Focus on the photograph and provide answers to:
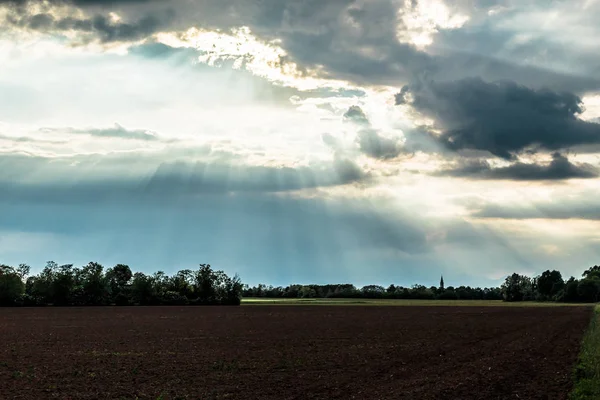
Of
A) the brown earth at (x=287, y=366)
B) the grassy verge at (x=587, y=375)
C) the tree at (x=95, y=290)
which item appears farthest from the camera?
the tree at (x=95, y=290)

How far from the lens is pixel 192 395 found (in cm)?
2341

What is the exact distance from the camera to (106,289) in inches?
6117

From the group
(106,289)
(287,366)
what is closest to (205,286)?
(106,289)

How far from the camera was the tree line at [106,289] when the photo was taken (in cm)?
14550

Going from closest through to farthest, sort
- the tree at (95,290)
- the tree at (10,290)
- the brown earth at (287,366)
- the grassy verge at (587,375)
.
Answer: the grassy verge at (587,375) → the brown earth at (287,366) → the tree at (10,290) → the tree at (95,290)

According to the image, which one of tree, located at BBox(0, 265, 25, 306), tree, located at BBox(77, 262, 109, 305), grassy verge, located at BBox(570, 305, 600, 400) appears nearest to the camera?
grassy verge, located at BBox(570, 305, 600, 400)

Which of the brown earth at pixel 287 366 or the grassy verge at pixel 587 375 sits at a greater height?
the grassy verge at pixel 587 375

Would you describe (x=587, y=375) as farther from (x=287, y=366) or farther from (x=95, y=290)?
(x=95, y=290)

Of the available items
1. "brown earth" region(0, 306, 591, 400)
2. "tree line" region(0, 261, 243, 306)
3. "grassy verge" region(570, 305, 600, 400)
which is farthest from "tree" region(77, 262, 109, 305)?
"grassy verge" region(570, 305, 600, 400)

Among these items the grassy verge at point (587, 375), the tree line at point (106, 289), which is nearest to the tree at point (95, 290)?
the tree line at point (106, 289)

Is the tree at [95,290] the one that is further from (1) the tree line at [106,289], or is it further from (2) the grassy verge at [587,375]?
(2) the grassy verge at [587,375]

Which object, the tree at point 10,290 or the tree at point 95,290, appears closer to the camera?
the tree at point 10,290

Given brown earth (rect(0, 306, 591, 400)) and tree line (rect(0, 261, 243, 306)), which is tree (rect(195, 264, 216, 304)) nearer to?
tree line (rect(0, 261, 243, 306))

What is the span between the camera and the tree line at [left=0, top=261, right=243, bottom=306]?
145500 mm
